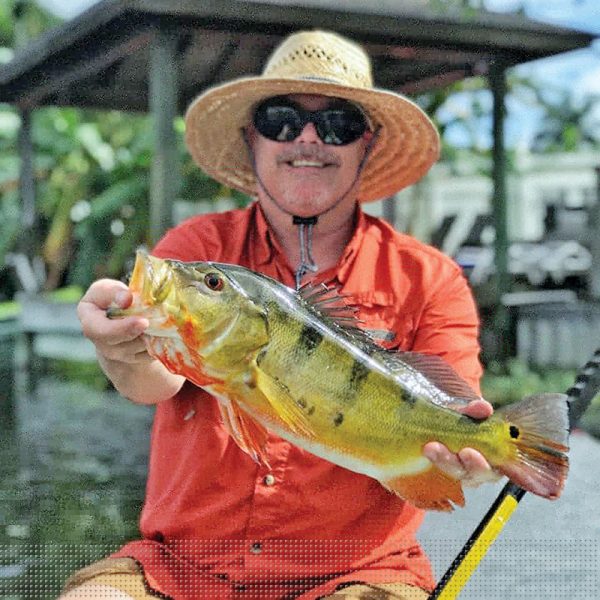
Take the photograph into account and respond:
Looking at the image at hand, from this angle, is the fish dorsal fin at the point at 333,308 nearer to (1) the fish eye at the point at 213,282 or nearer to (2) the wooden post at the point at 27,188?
(1) the fish eye at the point at 213,282

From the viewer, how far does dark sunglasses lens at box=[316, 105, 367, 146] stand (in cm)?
293

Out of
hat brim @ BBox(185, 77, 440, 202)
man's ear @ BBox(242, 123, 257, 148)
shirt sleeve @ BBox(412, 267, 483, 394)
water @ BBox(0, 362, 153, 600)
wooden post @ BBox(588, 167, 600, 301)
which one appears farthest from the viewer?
wooden post @ BBox(588, 167, 600, 301)

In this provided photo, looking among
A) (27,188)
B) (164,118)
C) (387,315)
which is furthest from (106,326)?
(27,188)

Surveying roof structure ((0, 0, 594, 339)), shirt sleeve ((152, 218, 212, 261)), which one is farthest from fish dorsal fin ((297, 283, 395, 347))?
roof structure ((0, 0, 594, 339))

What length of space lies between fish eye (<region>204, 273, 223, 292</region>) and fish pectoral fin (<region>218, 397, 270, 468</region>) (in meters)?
0.24

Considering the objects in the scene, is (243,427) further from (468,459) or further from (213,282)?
(468,459)

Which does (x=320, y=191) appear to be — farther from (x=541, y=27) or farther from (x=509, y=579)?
(x=541, y=27)

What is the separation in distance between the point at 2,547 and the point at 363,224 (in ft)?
10.1

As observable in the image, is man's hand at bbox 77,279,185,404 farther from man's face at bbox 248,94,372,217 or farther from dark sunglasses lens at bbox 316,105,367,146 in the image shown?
dark sunglasses lens at bbox 316,105,367,146

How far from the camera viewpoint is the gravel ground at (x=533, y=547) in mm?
3084

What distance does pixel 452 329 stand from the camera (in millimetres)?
2729

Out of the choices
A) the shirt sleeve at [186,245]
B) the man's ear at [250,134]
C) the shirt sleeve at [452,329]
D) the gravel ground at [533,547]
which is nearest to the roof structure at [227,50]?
the man's ear at [250,134]

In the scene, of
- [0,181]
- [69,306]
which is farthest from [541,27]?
[0,181]

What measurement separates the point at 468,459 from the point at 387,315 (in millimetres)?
707
